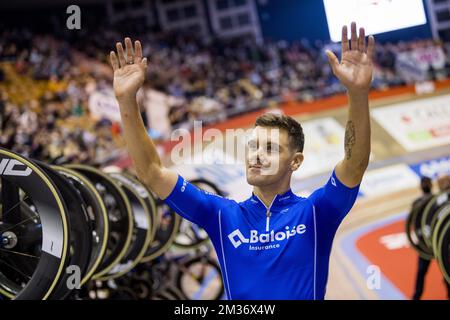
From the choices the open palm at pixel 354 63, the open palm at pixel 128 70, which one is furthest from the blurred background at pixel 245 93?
the open palm at pixel 354 63

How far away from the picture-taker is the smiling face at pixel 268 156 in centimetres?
214

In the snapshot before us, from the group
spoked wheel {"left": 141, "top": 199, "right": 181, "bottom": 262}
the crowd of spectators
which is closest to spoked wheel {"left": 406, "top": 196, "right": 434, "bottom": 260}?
spoked wheel {"left": 141, "top": 199, "right": 181, "bottom": 262}

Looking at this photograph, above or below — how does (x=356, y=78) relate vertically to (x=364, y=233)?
above

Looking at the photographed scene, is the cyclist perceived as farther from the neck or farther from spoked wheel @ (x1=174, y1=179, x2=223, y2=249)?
spoked wheel @ (x1=174, y1=179, x2=223, y2=249)

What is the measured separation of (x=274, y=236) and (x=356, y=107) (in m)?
0.59

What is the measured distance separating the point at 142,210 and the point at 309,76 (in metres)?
15.4

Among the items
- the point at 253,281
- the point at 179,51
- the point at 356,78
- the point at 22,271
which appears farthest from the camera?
the point at 179,51

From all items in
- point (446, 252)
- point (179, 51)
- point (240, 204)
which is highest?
point (179, 51)

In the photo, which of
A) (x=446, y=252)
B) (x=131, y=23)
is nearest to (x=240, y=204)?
(x=446, y=252)

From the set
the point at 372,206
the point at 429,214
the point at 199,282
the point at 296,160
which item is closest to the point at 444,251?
the point at 429,214

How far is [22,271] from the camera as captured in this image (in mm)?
2975

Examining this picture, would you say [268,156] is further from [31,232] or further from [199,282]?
[199,282]

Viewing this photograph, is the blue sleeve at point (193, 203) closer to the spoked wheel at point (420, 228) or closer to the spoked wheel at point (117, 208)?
the spoked wheel at point (117, 208)

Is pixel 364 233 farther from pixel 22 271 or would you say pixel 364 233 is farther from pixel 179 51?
pixel 179 51
